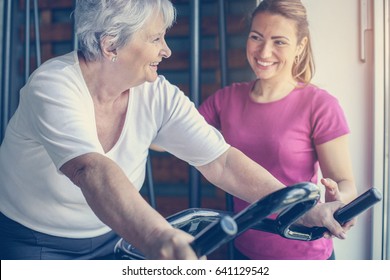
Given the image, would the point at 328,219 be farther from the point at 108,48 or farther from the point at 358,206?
the point at 108,48

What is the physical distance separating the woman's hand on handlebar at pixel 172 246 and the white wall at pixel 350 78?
374 millimetres

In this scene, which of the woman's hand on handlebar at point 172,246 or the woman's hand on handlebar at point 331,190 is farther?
the woman's hand on handlebar at point 331,190

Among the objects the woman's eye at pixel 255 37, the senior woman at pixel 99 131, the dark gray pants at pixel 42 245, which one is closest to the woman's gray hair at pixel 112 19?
the senior woman at pixel 99 131

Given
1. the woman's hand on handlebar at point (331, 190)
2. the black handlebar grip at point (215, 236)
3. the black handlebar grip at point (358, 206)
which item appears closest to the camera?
the black handlebar grip at point (215, 236)

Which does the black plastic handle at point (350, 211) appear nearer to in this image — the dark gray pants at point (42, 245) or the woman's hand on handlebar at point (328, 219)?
the woman's hand on handlebar at point (328, 219)

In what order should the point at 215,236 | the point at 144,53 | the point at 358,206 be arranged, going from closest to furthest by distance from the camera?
1. the point at 215,236
2. the point at 358,206
3. the point at 144,53

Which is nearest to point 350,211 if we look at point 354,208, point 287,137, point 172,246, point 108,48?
point 354,208

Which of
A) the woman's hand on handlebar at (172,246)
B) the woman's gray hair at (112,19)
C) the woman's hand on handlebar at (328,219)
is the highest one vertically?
the woman's gray hair at (112,19)

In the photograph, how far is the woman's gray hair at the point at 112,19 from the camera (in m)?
0.71

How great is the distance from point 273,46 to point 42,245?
48 cm

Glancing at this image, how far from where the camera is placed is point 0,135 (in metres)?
1.00

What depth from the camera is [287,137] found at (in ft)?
2.56

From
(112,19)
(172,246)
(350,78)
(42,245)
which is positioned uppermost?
(112,19)

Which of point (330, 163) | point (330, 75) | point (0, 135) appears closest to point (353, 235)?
point (330, 163)
